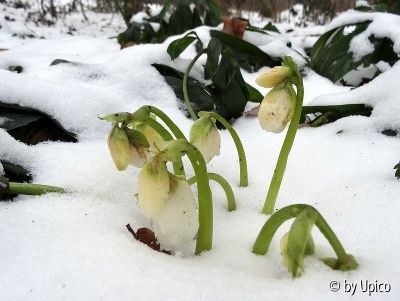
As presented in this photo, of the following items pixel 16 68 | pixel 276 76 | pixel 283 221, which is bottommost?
pixel 16 68

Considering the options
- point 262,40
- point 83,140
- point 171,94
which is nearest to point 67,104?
point 83,140

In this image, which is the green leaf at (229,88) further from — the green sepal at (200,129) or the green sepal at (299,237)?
the green sepal at (299,237)

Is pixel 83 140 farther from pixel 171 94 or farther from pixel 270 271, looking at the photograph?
pixel 270 271

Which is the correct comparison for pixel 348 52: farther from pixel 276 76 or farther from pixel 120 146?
pixel 120 146

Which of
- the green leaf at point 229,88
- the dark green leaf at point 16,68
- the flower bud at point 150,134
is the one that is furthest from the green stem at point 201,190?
the dark green leaf at point 16,68

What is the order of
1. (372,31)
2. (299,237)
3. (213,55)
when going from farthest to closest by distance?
1. (372,31)
2. (213,55)
3. (299,237)

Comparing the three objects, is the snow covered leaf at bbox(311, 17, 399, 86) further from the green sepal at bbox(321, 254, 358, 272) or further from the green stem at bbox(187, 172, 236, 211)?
the green sepal at bbox(321, 254, 358, 272)

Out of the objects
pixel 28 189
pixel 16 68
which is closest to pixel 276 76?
pixel 28 189
